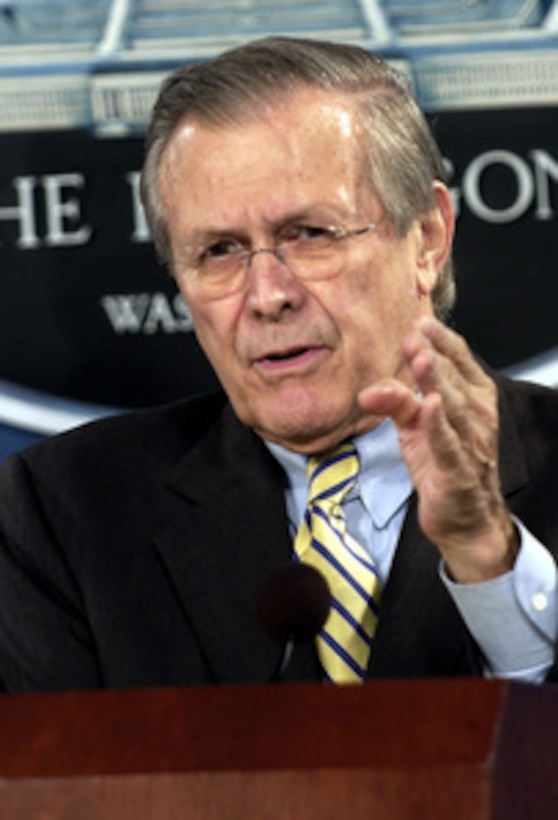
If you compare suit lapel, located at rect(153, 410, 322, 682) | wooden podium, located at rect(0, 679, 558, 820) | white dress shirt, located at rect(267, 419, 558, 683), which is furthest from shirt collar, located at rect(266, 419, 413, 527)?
wooden podium, located at rect(0, 679, 558, 820)

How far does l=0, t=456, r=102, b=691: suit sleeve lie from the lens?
6.63ft

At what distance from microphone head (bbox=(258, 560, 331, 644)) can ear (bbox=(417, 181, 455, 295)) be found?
2.30 feet

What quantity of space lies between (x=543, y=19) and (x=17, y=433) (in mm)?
984

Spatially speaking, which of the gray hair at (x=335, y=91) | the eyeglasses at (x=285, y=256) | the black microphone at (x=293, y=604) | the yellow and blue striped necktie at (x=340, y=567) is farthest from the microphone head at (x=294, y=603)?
the gray hair at (x=335, y=91)

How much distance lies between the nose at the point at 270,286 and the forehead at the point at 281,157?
5 cm

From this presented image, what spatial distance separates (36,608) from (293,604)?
671mm

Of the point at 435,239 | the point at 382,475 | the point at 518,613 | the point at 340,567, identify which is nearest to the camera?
the point at 518,613

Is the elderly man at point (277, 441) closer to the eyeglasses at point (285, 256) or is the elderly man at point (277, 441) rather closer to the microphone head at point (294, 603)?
the eyeglasses at point (285, 256)

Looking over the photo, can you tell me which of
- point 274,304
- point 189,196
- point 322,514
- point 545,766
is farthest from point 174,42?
point 545,766

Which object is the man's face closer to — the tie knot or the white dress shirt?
the tie knot

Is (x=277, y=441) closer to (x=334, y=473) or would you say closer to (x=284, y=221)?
(x=334, y=473)

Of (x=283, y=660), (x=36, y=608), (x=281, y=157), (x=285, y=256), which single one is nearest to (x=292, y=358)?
(x=285, y=256)

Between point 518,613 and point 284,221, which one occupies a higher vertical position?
point 284,221

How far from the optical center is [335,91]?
203 centimetres
